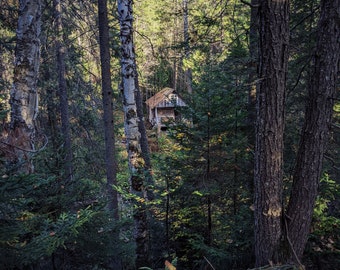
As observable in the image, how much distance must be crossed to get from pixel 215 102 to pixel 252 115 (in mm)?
1113

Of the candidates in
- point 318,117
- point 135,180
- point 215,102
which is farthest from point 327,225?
point 135,180

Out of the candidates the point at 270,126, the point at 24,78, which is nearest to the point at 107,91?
A: the point at 24,78

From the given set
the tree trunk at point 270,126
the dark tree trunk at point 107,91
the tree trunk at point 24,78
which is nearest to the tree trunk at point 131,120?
the dark tree trunk at point 107,91

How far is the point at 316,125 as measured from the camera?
307cm

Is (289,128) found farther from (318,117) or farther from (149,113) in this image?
(149,113)

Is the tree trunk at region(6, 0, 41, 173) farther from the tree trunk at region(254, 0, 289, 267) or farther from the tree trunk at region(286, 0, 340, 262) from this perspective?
the tree trunk at region(286, 0, 340, 262)

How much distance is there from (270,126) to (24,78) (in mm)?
3332

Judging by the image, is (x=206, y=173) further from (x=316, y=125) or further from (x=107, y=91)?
(x=107, y=91)

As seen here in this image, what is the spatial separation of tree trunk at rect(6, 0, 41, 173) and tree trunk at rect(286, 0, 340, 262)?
3.52 meters

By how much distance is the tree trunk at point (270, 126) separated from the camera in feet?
9.36

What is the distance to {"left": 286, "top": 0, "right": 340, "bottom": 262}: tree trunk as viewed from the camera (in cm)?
296

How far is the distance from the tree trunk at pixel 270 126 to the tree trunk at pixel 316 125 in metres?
0.25

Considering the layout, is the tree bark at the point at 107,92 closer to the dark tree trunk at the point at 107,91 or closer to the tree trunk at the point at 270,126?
the dark tree trunk at the point at 107,91

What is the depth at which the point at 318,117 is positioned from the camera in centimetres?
306
